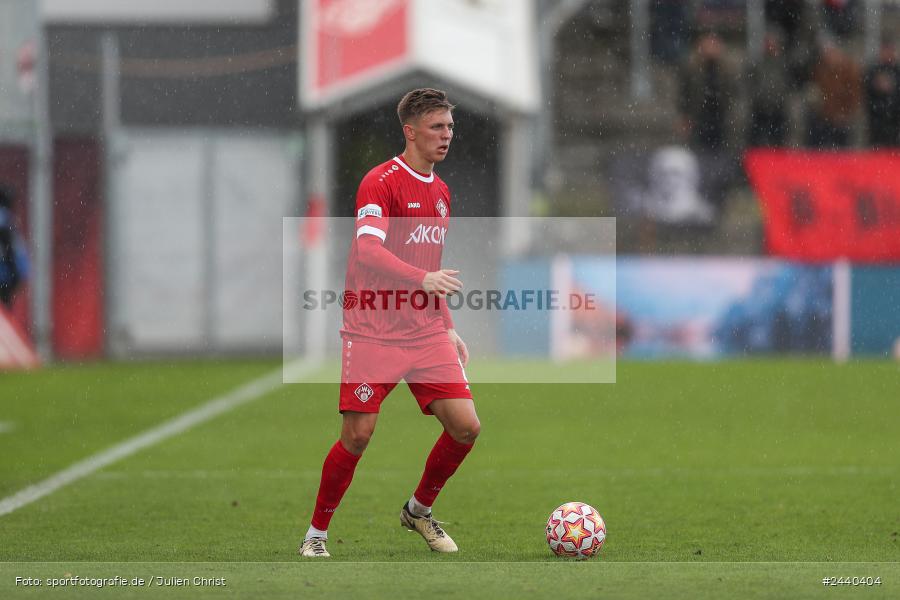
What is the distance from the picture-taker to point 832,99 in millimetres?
20109

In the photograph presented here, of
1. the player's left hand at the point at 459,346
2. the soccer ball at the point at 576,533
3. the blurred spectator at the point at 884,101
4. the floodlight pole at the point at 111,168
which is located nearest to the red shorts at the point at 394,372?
the player's left hand at the point at 459,346

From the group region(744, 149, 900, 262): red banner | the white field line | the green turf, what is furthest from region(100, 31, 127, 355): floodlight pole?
region(744, 149, 900, 262): red banner

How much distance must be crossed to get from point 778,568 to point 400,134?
15967 millimetres

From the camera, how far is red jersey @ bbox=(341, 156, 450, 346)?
608 centimetres

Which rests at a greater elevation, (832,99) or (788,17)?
(788,17)

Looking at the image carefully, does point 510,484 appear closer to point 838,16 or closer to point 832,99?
point 832,99

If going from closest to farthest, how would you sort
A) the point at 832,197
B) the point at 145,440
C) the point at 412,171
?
1. the point at 412,171
2. the point at 145,440
3. the point at 832,197

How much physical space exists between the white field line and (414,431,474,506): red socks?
7.76 feet

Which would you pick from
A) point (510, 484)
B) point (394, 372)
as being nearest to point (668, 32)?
point (510, 484)

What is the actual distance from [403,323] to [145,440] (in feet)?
16.9

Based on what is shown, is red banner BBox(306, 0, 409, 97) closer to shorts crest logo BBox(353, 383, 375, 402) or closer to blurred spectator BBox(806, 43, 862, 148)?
blurred spectator BBox(806, 43, 862, 148)

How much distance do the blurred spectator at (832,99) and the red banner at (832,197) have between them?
700 millimetres

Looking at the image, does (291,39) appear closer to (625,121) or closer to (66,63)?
(66,63)

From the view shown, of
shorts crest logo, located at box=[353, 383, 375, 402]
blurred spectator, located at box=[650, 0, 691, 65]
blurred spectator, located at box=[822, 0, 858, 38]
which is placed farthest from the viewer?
blurred spectator, located at box=[822, 0, 858, 38]
